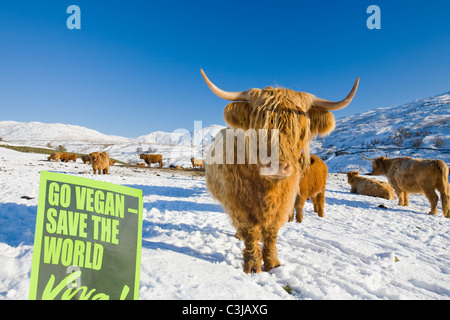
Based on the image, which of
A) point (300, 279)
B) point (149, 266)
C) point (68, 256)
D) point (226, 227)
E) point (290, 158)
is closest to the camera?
point (68, 256)

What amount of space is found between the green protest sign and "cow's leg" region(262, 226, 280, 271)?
1934mm

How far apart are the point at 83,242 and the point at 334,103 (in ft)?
10.3

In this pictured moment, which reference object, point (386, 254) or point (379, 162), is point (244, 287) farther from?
point (379, 162)

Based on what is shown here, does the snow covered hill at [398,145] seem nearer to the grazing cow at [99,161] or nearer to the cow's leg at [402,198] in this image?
the cow's leg at [402,198]

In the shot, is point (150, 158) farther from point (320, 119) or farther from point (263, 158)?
point (263, 158)

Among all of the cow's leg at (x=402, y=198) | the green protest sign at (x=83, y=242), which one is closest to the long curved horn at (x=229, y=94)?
the green protest sign at (x=83, y=242)

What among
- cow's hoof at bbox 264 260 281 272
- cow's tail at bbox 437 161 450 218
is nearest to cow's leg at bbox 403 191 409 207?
cow's tail at bbox 437 161 450 218

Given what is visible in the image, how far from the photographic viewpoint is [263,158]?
2.46 meters

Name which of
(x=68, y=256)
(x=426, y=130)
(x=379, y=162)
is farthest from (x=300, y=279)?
(x=426, y=130)

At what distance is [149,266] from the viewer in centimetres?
260

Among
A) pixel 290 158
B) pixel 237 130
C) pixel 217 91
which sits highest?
pixel 217 91

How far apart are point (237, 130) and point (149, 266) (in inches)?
80.8

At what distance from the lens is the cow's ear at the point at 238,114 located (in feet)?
9.41

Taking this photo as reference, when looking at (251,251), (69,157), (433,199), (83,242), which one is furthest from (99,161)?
(433,199)
